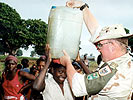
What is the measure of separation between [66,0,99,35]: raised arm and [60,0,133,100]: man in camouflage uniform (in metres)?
0.42

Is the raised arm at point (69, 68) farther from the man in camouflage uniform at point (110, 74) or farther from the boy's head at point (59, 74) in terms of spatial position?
the boy's head at point (59, 74)

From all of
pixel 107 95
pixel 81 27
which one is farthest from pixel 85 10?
pixel 107 95

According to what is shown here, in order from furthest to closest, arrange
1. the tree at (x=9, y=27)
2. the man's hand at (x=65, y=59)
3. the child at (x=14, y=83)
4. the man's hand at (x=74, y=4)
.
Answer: the tree at (x=9, y=27) < the child at (x=14, y=83) < the man's hand at (x=74, y=4) < the man's hand at (x=65, y=59)

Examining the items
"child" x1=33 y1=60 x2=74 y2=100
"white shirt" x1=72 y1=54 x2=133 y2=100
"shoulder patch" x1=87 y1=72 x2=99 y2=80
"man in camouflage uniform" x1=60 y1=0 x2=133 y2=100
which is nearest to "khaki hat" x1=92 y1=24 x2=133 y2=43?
"man in camouflage uniform" x1=60 y1=0 x2=133 y2=100

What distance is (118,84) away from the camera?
1.83 meters

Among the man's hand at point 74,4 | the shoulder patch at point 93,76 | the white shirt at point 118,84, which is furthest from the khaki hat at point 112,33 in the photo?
the man's hand at point 74,4

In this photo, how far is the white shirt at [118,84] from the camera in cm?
184

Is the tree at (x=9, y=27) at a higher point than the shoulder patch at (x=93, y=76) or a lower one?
higher

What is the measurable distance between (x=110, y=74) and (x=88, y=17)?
3.30 ft

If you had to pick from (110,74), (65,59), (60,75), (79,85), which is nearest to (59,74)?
(60,75)

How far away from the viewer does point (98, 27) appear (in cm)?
241

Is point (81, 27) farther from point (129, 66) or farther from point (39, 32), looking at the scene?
point (39, 32)

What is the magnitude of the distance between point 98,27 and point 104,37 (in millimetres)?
466

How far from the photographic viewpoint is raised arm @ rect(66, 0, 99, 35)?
2.49 metres
